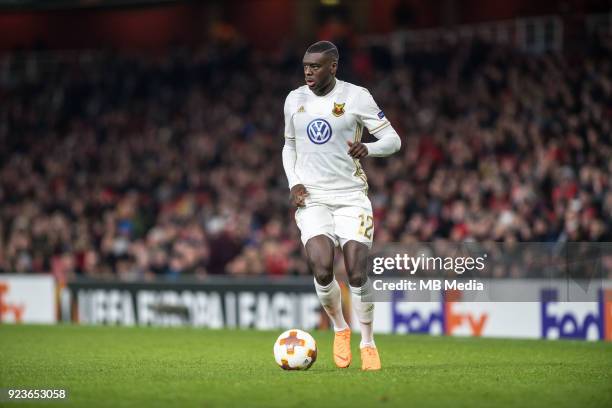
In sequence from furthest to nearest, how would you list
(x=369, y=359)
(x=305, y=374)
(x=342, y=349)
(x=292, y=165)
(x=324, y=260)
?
(x=292, y=165) → (x=342, y=349) → (x=369, y=359) → (x=324, y=260) → (x=305, y=374)

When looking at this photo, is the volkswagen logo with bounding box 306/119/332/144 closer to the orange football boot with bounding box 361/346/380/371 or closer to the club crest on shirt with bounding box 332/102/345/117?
the club crest on shirt with bounding box 332/102/345/117

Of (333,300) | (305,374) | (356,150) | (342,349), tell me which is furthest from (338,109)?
(305,374)

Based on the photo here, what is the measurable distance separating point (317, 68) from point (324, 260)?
5.46ft

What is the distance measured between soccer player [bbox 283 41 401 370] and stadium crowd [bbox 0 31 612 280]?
24.7ft

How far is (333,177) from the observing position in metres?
9.62

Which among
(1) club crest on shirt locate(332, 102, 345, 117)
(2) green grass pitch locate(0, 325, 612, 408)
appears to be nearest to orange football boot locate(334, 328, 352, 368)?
(2) green grass pitch locate(0, 325, 612, 408)

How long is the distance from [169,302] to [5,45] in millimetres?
20543

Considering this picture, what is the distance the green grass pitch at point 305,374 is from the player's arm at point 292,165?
4.98ft

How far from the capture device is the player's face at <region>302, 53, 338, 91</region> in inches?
375

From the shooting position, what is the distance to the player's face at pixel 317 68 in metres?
9.52

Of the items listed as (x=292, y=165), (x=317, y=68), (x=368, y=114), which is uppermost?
(x=317, y=68)

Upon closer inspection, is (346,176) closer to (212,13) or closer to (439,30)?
(439,30)

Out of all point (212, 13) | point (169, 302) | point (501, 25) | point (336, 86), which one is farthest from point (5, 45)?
point (336, 86)

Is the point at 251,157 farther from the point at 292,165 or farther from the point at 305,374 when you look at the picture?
the point at 305,374
